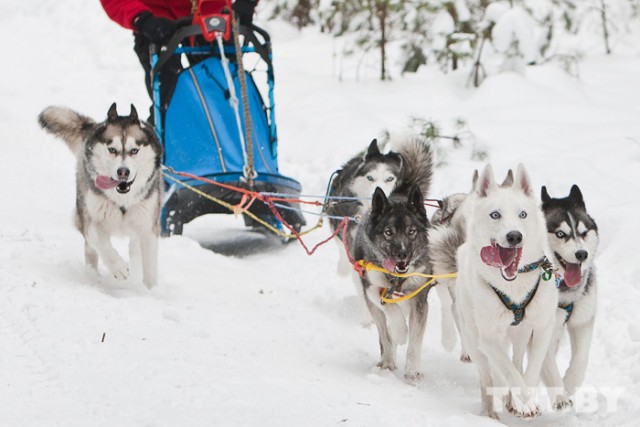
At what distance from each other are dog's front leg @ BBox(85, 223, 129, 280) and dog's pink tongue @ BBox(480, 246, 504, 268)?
2106mm

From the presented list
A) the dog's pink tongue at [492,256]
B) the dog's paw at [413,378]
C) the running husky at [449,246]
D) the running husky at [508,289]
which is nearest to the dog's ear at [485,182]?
the running husky at [508,289]

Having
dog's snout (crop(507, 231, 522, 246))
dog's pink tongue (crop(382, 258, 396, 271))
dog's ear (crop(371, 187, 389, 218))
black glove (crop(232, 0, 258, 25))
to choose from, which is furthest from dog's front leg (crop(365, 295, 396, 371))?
Answer: black glove (crop(232, 0, 258, 25))

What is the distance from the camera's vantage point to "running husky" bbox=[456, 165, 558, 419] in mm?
2912

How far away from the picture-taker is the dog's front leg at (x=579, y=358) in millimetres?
3283

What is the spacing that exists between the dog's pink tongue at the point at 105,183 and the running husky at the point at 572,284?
7.17 feet

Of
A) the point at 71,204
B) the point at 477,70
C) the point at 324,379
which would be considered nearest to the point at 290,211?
the point at 71,204

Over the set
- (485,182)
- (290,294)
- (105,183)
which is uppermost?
(485,182)

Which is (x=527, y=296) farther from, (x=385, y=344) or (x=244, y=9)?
(x=244, y=9)

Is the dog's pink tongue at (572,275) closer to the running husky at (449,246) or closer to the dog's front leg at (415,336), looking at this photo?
the running husky at (449,246)

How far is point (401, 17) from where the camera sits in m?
9.14

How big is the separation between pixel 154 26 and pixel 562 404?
3.77 metres

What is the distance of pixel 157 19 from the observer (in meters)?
5.70

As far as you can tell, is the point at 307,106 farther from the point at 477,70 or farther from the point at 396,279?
the point at 396,279

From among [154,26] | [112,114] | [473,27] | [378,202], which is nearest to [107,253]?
[112,114]
